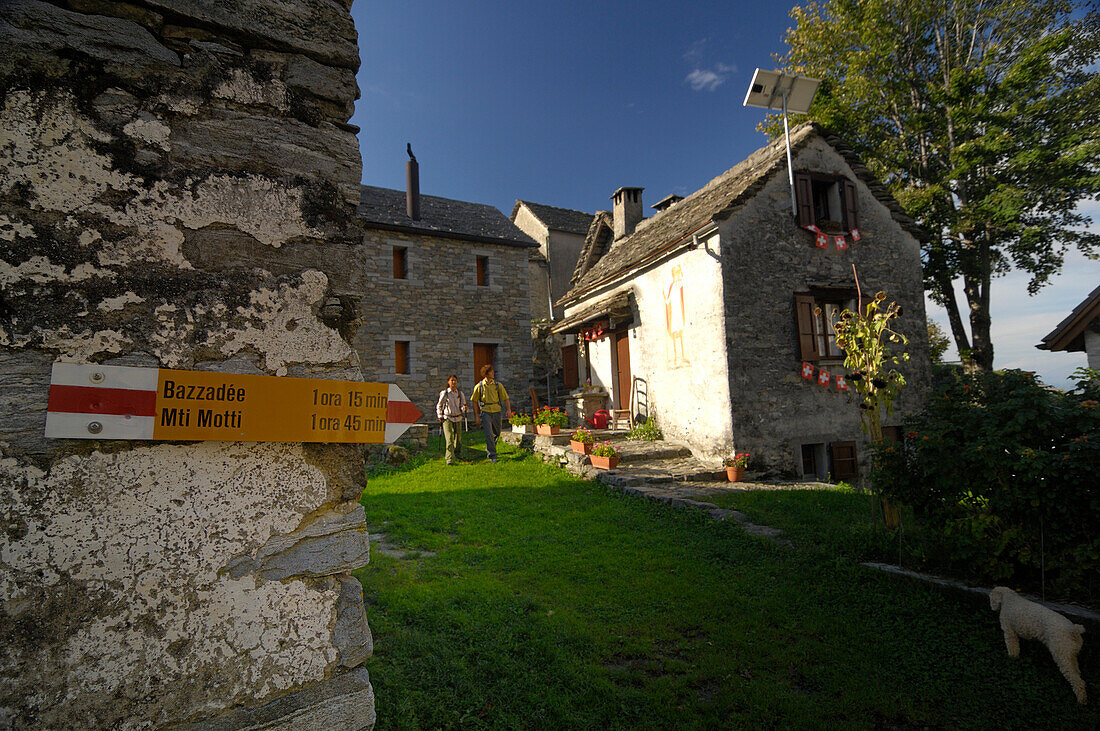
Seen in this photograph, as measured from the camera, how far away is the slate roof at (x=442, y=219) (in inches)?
628

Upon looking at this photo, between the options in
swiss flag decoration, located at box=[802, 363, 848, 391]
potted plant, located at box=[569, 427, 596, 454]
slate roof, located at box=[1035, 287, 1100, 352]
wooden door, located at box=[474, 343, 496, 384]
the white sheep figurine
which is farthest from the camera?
wooden door, located at box=[474, 343, 496, 384]

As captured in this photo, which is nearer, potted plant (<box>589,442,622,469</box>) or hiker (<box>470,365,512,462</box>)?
potted plant (<box>589,442,622,469</box>)

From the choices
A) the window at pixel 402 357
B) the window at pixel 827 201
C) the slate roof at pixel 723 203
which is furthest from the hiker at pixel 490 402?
the window at pixel 827 201

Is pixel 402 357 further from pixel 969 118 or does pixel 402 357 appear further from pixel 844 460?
pixel 969 118

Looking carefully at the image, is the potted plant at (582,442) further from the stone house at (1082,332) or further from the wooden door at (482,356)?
the stone house at (1082,332)

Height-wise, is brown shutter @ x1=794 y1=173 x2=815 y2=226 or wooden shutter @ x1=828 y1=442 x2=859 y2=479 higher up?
brown shutter @ x1=794 y1=173 x2=815 y2=226

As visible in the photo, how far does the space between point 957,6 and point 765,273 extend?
Answer: 40.5 feet

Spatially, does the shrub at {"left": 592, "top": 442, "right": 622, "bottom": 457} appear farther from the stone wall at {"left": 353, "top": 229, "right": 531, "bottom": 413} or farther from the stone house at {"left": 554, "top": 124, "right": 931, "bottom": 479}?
the stone wall at {"left": 353, "top": 229, "right": 531, "bottom": 413}

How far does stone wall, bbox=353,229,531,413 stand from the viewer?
15.3 m

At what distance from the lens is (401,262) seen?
16.2 meters

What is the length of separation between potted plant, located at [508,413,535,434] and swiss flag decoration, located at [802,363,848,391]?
5867 mm

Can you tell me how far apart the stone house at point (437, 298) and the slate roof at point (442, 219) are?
33mm

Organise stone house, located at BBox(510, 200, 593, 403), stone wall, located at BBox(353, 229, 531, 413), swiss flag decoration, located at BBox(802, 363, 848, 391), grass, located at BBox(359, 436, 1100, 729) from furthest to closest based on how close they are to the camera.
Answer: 1. stone house, located at BBox(510, 200, 593, 403)
2. stone wall, located at BBox(353, 229, 531, 413)
3. swiss flag decoration, located at BBox(802, 363, 848, 391)
4. grass, located at BBox(359, 436, 1100, 729)

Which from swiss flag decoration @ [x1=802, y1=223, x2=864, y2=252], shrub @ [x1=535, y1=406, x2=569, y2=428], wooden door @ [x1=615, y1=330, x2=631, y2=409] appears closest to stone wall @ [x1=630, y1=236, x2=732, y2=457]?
wooden door @ [x1=615, y1=330, x2=631, y2=409]
